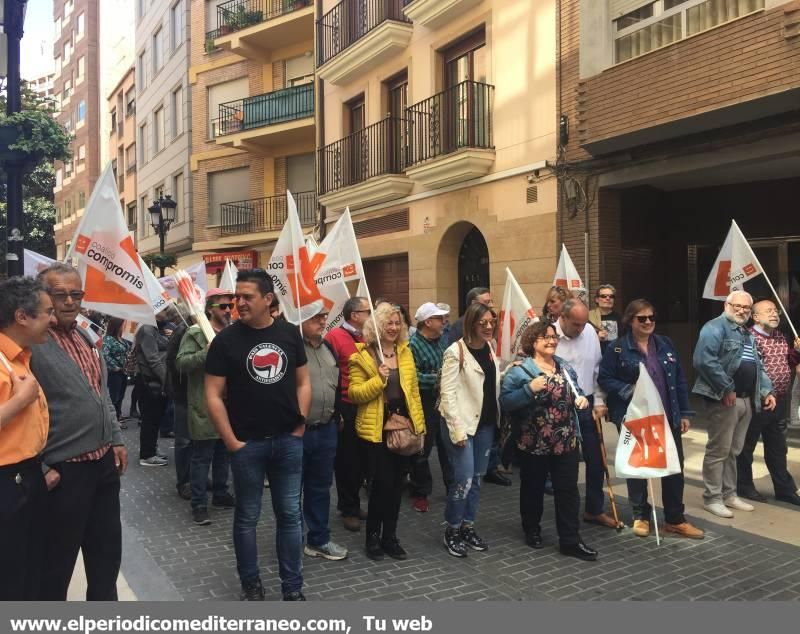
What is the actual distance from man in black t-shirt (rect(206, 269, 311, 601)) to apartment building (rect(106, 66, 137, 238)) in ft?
103

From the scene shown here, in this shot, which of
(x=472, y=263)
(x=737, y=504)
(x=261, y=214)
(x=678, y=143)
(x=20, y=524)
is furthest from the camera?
(x=261, y=214)

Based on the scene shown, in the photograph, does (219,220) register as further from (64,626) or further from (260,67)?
(64,626)

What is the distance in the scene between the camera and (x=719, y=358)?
17.9 feet

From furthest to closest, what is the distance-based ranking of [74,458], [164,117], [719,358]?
[164,117] → [719,358] → [74,458]

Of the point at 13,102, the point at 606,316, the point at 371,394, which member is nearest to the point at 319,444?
the point at 371,394

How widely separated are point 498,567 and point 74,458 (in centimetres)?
276

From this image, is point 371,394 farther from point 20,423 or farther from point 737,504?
point 737,504

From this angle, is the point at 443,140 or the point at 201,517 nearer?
the point at 201,517

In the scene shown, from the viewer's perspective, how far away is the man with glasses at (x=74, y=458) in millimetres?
3035

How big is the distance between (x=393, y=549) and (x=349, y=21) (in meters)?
14.7

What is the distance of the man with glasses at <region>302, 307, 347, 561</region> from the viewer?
450 centimetres

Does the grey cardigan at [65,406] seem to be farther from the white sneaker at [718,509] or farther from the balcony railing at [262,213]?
the balcony railing at [262,213]

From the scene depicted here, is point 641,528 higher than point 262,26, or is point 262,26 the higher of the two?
point 262,26

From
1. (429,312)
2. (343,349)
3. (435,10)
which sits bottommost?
(343,349)
